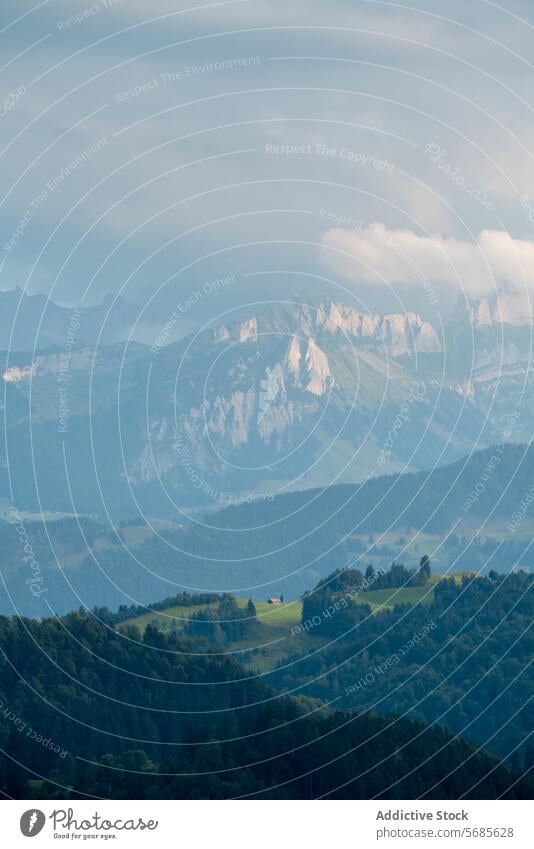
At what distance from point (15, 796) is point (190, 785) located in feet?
69.4

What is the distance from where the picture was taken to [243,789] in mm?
198375
